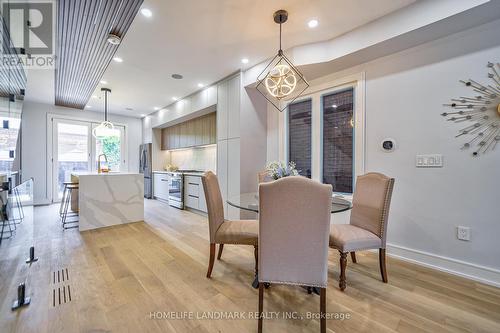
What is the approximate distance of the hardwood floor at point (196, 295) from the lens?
1459 millimetres

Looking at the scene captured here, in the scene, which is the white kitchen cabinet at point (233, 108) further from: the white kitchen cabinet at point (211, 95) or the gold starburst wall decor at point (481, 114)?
the gold starburst wall decor at point (481, 114)

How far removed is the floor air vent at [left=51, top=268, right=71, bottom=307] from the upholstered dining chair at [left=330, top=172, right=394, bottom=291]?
Answer: 2.33 meters

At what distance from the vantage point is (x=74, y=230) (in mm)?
3434

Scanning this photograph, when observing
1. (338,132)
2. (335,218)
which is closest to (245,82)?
(338,132)

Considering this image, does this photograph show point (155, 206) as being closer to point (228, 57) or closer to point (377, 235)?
point (228, 57)

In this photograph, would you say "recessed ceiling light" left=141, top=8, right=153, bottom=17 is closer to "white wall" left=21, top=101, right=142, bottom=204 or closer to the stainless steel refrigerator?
the stainless steel refrigerator

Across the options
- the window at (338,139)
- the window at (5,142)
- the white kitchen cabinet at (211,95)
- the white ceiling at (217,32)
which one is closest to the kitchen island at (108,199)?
the window at (5,142)

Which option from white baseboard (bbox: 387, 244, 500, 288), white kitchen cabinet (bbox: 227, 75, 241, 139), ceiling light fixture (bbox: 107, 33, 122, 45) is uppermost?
ceiling light fixture (bbox: 107, 33, 122, 45)

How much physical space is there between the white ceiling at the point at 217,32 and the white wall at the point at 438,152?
2.41ft

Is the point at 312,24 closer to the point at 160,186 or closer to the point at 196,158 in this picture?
the point at 196,158

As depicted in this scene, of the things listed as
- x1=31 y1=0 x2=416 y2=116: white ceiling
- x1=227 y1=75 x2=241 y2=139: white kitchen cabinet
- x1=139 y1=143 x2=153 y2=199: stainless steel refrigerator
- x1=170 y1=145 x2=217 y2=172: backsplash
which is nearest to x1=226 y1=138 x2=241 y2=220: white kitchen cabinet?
x1=227 y1=75 x2=241 y2=139: white kitchen cabinet

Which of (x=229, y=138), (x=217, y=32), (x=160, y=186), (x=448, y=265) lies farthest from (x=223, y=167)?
(x=448, y=265)

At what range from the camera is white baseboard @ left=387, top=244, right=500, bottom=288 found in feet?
6.45

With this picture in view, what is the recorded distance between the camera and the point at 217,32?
254cm
